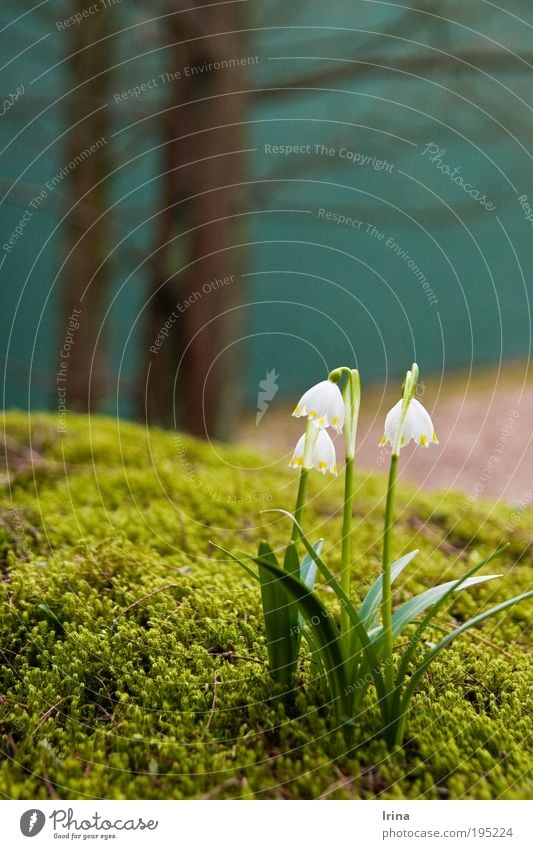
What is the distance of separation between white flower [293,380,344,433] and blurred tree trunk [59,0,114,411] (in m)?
4.46

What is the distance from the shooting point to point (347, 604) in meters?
1.44

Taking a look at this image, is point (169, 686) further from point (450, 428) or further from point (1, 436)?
point (450, 428)

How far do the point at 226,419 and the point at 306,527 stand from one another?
2.25 m

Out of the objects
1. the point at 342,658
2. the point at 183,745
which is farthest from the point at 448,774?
the point at 183,745

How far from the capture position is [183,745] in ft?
5.19

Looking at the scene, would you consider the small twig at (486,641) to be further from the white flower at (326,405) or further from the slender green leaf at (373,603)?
the white flower at (326,405)

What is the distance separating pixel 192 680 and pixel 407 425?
782 mm

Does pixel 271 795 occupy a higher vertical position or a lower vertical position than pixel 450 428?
lower

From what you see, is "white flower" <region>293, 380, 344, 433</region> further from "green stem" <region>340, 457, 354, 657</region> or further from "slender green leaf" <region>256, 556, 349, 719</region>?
"slender green leaf" <region>256, 556, 349, 719</region>

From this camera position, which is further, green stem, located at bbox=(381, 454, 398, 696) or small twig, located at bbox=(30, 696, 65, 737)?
small twig, located at bbox=(30, 696, 65, 737)

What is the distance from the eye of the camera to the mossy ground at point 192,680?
5.06 feet

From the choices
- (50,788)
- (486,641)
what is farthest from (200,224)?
(50,788)

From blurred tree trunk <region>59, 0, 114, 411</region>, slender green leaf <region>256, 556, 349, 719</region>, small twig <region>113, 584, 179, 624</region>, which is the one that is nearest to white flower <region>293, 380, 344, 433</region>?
slender green leaf <region>256, 556, 349, 719</region>

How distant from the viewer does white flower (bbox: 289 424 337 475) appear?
1.53 metres
